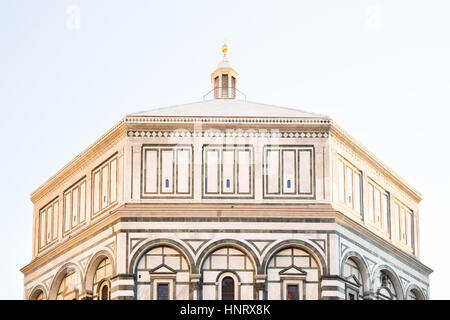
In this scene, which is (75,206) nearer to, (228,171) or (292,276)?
(228,171)

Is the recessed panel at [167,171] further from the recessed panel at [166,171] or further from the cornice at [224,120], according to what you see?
the cornice at [224,120]

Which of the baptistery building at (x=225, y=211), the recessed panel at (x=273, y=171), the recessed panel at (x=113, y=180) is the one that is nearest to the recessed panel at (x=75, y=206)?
the baptistery building at (x=225, y=211)

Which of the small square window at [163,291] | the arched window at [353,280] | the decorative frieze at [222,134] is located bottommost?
the small square window at [163,291]

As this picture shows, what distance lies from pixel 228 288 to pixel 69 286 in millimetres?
7156

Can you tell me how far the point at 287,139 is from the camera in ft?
146

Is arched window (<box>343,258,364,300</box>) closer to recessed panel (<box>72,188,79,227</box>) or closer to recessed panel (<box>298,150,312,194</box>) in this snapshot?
recessed panel (<box>298,150,312,194</box>)

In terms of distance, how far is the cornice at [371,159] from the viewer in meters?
45.2

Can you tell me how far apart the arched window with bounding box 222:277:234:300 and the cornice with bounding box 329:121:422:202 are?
661 cm

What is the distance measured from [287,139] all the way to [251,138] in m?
1.31

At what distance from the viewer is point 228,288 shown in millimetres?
42969

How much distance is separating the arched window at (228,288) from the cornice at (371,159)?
6614 millimetres

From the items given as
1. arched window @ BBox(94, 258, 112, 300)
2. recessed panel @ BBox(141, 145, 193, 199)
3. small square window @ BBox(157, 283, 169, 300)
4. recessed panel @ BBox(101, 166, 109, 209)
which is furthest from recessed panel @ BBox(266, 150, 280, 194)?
arched window @ BBox(94, 258, 112, 300)

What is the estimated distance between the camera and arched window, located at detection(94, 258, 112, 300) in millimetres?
44062

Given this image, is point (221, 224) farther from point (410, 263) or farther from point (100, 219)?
point (410, 263)
